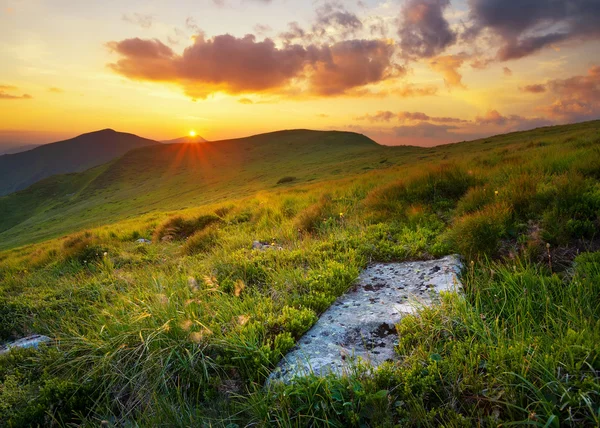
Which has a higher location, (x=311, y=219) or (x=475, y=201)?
(x=475, y=201)

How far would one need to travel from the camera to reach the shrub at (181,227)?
12.9m

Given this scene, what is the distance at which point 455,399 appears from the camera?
9.36 ft

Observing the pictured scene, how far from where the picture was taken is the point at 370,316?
4.52 metres

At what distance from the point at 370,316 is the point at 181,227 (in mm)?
10794

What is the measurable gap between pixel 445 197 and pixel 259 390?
763 centimetres

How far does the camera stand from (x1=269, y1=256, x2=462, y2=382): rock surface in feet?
12.1

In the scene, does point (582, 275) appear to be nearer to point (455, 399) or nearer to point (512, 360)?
point (512, 360)

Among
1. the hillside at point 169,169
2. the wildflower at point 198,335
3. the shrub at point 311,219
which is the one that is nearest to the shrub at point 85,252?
the shrub at point 311,219

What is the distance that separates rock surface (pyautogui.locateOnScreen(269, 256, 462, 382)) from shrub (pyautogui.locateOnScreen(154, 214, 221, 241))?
8.83 m

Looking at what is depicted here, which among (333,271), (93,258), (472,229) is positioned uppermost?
(472,229)

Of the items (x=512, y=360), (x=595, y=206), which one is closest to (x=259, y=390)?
(x=512, y=360)

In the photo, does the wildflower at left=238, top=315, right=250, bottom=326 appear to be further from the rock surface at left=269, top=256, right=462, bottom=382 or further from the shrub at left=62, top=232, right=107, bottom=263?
the shrub at left=62, top=232, right=107, bottom=263

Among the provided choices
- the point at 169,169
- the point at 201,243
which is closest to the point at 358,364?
the point at 201,243

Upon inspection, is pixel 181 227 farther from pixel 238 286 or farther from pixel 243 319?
pixel 243 319
